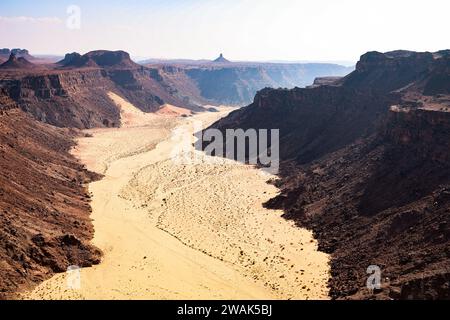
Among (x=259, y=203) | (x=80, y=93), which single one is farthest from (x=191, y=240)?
(x=80, y=93)

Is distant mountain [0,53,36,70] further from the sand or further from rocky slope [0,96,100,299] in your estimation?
the sand

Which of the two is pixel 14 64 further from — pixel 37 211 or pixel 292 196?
pixel 292 196

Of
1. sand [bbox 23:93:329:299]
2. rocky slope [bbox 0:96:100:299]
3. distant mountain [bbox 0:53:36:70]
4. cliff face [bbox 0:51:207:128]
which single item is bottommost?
sand [bbox 23:93:329:299]

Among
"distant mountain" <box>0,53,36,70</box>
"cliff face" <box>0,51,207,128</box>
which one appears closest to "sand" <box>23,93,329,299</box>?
"cliff face" <box>0,51,207,128</box>

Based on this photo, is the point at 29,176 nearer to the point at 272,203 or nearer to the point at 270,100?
the point at 272,203

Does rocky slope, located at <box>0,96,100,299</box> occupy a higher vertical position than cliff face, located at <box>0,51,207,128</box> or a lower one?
lower

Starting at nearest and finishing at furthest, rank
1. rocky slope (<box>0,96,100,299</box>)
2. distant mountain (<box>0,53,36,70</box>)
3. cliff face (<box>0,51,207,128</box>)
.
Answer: rocky slope (<box>0,96,100,299</box>) → cliff face (<box>0,51,207,128</box>) → distant mountain (<box>0,53,36,70</box>)
